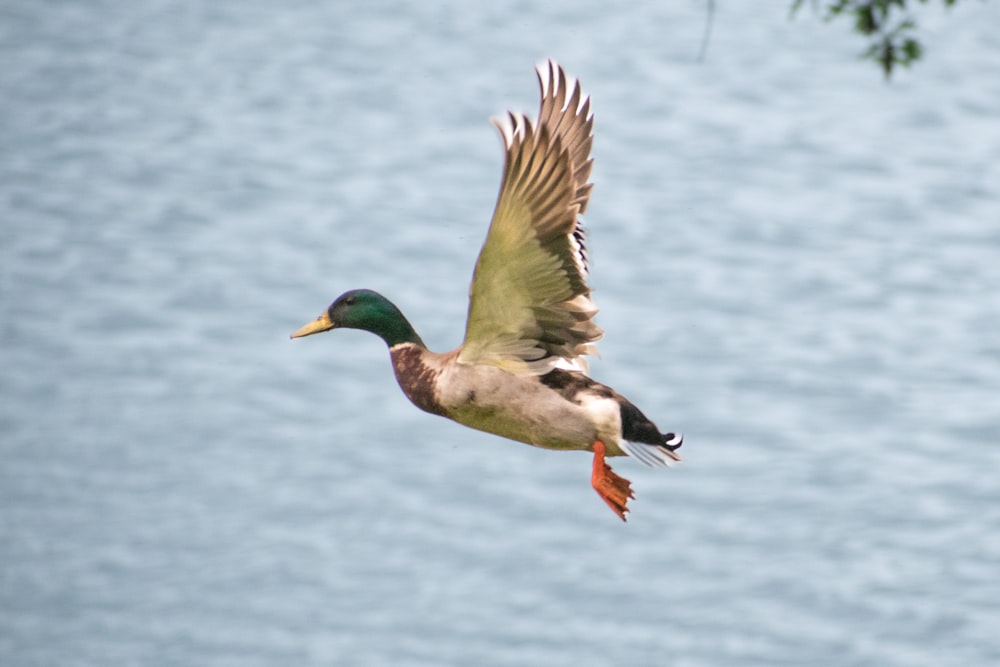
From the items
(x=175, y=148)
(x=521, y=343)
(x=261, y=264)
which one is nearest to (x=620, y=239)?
(x=261, y=264)

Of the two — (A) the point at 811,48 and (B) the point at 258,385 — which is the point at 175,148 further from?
(A) the point at 811,48

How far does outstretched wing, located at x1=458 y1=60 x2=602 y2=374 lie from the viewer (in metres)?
4.95

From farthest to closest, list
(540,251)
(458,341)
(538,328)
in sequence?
1. (458,341)
2. (538,328)
3. (540,251)

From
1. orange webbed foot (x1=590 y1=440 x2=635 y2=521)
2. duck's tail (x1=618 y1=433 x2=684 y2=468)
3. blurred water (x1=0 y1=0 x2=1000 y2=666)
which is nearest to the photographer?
duck's tail (x1=618 y1=433 x2=684 y2=468)

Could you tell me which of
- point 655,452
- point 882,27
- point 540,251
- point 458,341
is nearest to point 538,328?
point 540,251

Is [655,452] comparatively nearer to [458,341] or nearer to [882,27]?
[882,27]

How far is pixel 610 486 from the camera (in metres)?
5.57

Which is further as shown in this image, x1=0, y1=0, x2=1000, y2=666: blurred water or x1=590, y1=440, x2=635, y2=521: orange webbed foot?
x1=0, y1=0, x2=1000, y2=666: blurred water

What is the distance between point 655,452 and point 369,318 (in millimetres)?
1001

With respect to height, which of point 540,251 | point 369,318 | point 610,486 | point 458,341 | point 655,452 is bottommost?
point 610,486

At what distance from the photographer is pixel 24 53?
39781 millimetres

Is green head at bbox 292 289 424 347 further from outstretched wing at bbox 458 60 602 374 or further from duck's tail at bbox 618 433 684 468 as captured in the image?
duck's tail at bbox 618 433 684 468

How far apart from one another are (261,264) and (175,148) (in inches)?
267

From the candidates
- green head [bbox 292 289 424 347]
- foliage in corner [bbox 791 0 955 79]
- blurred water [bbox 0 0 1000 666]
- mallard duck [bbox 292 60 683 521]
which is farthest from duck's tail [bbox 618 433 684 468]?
blurred water [bbox 0 0 1000 666]
